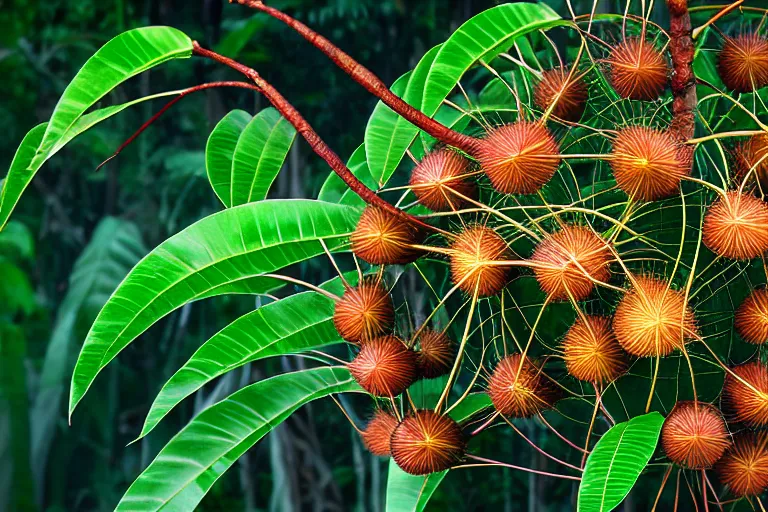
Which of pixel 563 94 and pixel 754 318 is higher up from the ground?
pixel 563 94

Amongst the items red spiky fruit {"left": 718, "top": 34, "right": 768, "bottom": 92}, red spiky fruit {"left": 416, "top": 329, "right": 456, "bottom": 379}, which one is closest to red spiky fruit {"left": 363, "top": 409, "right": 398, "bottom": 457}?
red spiky fruit {"left": 416, "top": 329, "right": 456, "bottom": 379}

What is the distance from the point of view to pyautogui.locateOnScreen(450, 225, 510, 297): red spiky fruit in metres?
0.46

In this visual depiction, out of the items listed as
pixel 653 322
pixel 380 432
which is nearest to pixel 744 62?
pixel 653 322

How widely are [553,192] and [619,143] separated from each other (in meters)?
0.15

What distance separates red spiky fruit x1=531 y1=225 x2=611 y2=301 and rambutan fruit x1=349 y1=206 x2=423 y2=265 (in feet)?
0.26

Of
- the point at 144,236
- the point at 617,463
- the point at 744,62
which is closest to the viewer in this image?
the point at 617,463

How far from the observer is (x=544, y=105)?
551mm

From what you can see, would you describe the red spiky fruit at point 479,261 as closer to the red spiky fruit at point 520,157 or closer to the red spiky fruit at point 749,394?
the red spiky fruit at point 520,157

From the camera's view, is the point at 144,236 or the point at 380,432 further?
the point at 144,236

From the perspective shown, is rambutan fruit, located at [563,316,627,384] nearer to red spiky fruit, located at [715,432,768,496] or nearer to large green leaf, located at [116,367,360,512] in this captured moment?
red spiky fruit, located at [715,432,768,496]

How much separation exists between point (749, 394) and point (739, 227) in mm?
92

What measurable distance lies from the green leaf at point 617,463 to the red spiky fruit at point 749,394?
46 mm

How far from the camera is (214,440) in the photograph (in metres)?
0.58

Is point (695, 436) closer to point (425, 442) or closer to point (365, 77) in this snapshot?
point (425, 442)
